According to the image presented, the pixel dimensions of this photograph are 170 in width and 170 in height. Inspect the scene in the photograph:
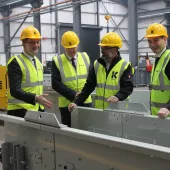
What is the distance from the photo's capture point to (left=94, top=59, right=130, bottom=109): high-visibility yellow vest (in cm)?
298

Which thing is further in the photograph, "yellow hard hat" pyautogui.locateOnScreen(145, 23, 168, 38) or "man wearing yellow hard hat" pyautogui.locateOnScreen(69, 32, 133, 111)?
"man wearing yellow hard hat" pyautogui.locateOnScreen(69, 32, 133, 111)

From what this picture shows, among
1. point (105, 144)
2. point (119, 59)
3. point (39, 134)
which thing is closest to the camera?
point (105, 144)

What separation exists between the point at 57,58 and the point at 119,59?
2.76ft

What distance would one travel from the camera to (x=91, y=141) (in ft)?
5.50

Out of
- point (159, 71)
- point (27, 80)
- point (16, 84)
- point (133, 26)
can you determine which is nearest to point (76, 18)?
point (133, 26)

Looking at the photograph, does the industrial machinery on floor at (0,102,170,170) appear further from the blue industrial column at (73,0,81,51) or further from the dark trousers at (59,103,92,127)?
the blue industrial column at (73,0,81,51)

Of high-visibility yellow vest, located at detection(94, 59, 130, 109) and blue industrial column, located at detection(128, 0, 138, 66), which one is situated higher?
blue industrial column, located at detection(128, 0, 138, 66)

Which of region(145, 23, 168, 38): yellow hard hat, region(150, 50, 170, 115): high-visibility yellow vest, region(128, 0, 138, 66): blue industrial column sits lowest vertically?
region(150, 50, 170, 115): high-visibility yellow vest

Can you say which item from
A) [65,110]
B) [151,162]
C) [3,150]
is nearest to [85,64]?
[65,110]

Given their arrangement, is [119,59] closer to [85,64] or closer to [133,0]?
[85,64]

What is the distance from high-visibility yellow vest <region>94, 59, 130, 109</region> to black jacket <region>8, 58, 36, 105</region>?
25.2 inches

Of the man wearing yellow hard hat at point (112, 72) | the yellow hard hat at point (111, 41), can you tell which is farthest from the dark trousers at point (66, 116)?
the yellow hard hat at point (111, 41)

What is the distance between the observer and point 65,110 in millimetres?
3574

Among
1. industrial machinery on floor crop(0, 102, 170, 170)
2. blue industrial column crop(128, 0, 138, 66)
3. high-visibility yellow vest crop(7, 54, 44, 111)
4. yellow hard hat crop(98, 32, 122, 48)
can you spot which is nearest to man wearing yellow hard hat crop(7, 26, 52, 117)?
high-visibility yellow vest crop(7, 54, 44, 111)
